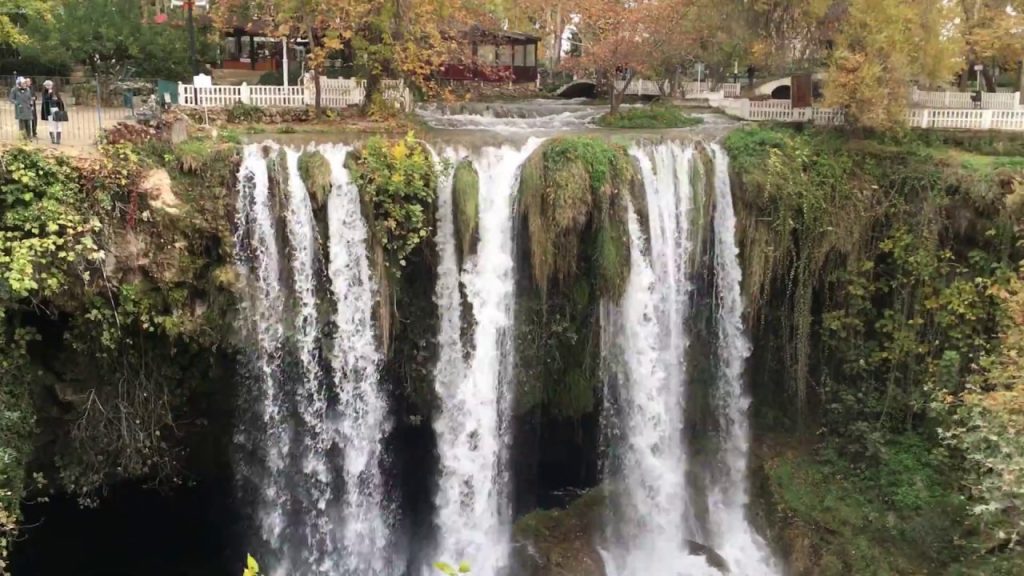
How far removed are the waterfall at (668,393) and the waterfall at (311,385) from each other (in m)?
4.60

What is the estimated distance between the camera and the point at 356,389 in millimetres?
14156

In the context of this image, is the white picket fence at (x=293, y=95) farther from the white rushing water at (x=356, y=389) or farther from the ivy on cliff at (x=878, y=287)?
the ivy on cliff at (x=878, y=287)

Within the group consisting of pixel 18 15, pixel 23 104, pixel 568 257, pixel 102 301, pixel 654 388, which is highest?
pixel 18 15

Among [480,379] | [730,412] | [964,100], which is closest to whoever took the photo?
[480,379]

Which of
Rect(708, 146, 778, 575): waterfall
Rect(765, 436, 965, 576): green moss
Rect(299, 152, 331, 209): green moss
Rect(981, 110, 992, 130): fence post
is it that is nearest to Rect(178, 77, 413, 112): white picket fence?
Rect(299, 152, 331, 209): green moss

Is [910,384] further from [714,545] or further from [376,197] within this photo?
[376,197]

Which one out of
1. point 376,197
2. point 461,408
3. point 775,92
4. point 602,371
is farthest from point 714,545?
point 775,92

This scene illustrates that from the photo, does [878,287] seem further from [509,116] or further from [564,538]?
[509,116]

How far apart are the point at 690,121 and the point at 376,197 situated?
10862 mm

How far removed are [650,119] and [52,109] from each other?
45.3ft

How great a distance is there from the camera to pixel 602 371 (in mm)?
16016

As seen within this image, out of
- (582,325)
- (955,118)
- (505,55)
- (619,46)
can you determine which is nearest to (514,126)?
(619,46)

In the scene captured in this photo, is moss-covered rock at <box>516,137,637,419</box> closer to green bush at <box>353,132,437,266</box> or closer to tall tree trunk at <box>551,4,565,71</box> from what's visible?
green bush at <box>353,132,437,266</box>

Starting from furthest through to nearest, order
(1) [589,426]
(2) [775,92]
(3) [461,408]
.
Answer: (2) [775,92] < (1) [589,426] < (3) [461,408]
